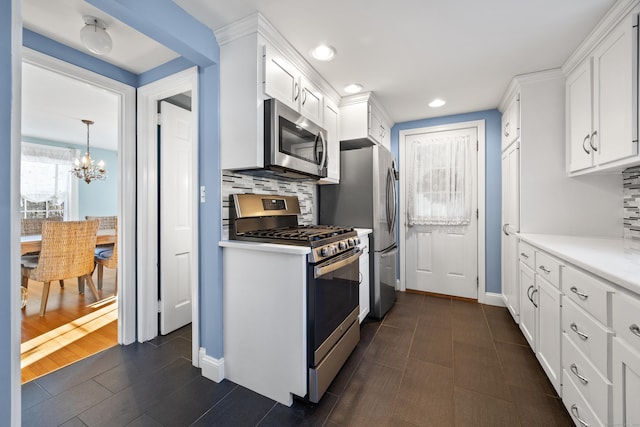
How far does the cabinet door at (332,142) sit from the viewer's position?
2.64 meters

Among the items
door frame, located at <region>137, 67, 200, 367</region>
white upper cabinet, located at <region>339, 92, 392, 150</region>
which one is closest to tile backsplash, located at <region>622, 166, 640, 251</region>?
white upper cabinet, located at <region>339, 92, 392, 150</region>

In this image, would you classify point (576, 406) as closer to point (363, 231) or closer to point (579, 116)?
point (363, 231)

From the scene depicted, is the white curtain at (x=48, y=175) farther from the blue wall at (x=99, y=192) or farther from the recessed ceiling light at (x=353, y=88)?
the recessed ceiling light at (x=353, y=88)

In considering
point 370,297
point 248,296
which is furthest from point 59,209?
point 370,297

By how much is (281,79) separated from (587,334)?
222cm

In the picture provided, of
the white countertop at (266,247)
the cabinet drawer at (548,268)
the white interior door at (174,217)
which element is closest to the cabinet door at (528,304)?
the cabinet drawer at (548,268)

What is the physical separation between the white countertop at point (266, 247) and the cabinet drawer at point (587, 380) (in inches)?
54.8

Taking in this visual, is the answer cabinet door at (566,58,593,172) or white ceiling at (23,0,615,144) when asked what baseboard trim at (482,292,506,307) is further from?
white ceiling at (23,0,615,144)

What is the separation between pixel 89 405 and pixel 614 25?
3.84 meters

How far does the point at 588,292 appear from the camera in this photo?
1.23 meters

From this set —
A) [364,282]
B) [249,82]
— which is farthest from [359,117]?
[364,282]

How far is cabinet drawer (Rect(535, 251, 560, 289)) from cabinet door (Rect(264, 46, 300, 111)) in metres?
1.97

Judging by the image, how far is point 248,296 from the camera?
5.72 ft

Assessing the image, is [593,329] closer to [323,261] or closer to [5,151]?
[323,261]
